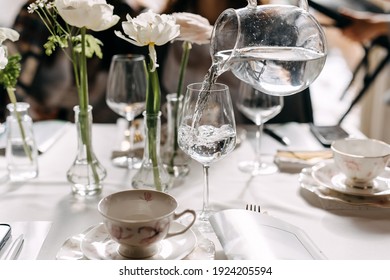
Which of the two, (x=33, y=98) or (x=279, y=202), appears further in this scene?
(x=33, y=98)

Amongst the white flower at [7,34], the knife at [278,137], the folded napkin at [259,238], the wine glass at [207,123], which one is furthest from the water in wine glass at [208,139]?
the knife at [278,137]

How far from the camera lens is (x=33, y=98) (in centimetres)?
192

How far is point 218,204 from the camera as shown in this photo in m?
0.93

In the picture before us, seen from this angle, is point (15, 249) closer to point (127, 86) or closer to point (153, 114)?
point (153, 114)

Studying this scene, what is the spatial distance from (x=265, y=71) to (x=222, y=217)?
224 millimetres

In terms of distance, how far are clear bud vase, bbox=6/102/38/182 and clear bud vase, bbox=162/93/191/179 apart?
245mm

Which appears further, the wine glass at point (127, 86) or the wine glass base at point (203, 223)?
the wine glass at point (127, 86)

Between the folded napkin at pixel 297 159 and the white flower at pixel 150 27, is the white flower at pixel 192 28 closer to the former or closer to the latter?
the white flower at pixel 150 27

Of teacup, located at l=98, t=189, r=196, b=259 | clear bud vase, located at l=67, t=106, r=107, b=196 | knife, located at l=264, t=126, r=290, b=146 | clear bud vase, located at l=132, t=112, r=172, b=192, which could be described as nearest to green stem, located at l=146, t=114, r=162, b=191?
clear bud vase, located at l=132, t=112, r=172, b=192

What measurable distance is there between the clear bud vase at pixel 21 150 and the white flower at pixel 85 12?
255 millimetres

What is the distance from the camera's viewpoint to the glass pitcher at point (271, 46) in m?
0.82

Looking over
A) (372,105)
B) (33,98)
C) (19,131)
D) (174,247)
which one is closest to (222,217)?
(174,247)

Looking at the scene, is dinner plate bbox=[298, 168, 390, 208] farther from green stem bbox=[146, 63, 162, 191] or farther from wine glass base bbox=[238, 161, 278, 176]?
green stem bbox=[146, 63, 162, 191]
